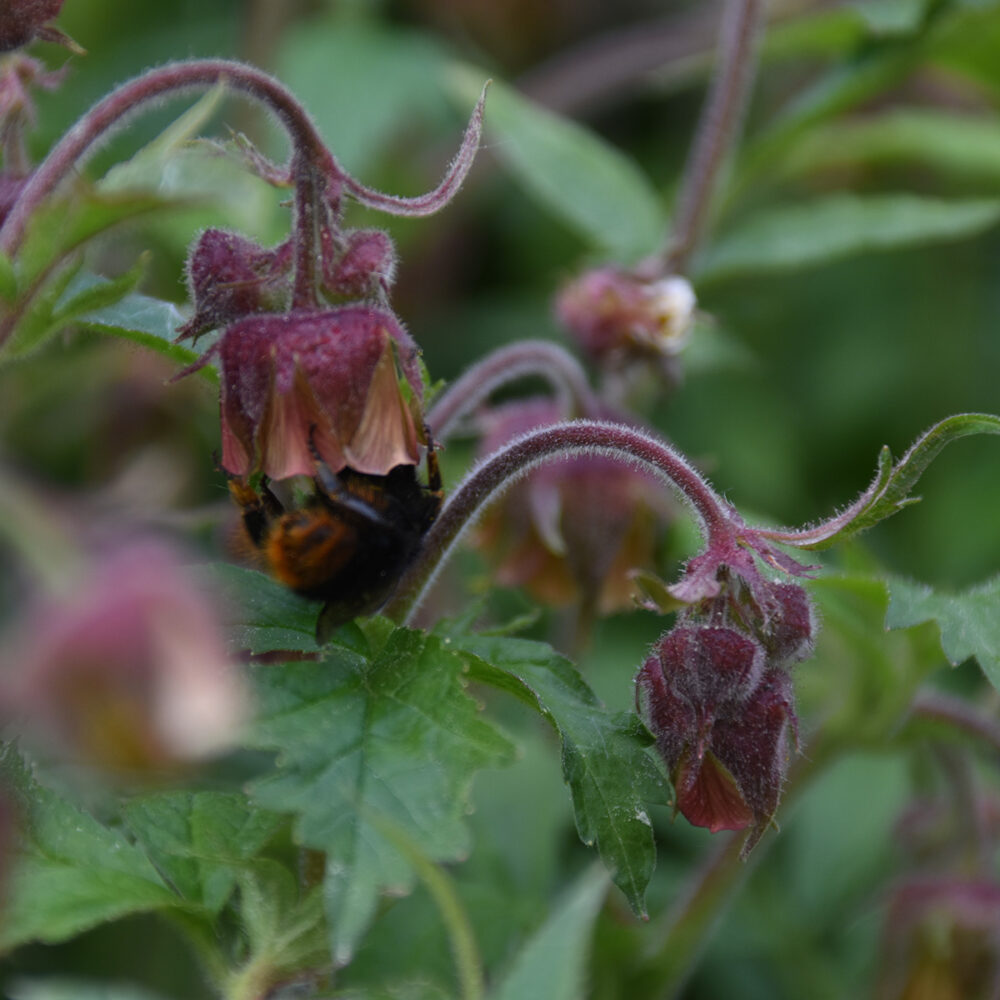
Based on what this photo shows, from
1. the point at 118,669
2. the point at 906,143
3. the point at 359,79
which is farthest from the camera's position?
the point at 359,79

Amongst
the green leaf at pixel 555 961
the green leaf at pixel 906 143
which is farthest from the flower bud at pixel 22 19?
the green leaf at pixel 906 143

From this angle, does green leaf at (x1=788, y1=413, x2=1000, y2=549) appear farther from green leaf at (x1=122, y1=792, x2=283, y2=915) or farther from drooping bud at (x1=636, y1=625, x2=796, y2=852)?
green leaf at (x1=122, y1=792, x2=283, y2=915)

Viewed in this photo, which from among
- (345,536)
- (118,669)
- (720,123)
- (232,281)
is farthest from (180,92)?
(720,123)

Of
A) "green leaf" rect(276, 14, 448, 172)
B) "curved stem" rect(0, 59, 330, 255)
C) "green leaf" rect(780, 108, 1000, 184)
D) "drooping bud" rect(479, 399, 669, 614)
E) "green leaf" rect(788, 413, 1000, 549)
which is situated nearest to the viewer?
"curved stem" rect(0, 59, 330, 255)

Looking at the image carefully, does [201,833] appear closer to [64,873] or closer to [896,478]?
[64,873]

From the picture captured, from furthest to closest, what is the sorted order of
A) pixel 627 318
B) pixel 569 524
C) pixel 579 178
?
1. pixel 579 178
2. pixel 627 318
3. pixel 569 524

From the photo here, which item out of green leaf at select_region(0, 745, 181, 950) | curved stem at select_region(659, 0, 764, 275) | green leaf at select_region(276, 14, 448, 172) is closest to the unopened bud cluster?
green leaf at select_region(0, 745, 181, 950)

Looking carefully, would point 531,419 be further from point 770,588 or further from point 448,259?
point 448,259
